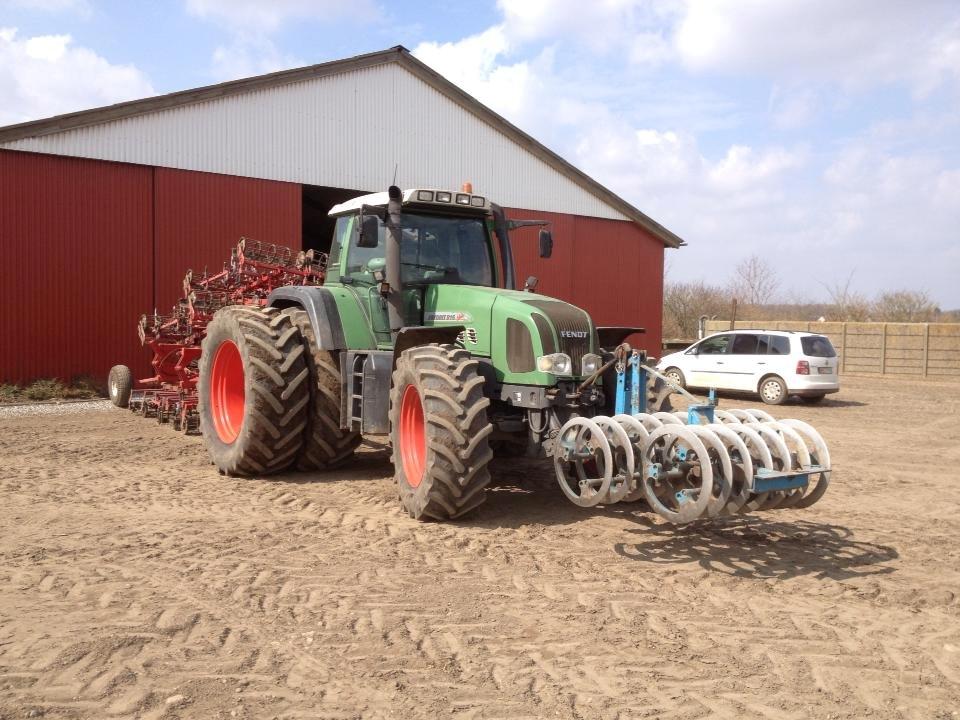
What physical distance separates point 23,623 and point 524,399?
3.45 metres

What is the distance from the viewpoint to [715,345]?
1745 cm

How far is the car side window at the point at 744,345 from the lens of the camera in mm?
16656

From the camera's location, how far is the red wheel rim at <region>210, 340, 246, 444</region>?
8180 millimetres

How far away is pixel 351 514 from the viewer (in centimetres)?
628

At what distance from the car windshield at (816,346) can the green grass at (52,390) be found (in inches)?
508

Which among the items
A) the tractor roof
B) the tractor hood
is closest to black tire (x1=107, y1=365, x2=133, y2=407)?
the tractor roof

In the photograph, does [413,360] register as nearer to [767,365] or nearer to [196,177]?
[196,177]

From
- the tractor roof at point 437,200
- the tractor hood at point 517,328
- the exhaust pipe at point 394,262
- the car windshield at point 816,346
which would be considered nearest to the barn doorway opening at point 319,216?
the car windshield at point 816,346

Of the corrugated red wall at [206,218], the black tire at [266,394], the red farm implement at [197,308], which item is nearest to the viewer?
the black tire at [266,394]

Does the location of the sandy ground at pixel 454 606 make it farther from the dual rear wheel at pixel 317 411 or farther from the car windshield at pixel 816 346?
the car windshield at pixel 816 346

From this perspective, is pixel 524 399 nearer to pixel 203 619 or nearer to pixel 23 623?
pixel 203 619

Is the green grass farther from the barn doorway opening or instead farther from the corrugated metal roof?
the barn doorway opening

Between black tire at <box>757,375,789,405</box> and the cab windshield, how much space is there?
10498mm

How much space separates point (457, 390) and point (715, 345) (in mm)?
12911
